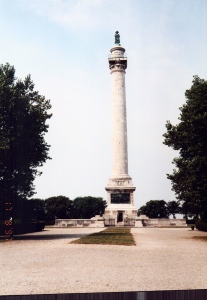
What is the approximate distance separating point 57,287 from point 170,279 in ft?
11.5

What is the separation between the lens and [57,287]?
9.32 meters

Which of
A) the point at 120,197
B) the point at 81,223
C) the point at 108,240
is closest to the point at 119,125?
the point at 120,197

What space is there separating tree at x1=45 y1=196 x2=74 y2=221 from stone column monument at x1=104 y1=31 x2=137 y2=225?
4575cm

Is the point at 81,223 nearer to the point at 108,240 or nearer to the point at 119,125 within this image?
the point at 119,125

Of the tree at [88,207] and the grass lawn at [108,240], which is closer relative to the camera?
the grass lawn at [108,240]

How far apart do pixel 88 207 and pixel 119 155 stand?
180 ft

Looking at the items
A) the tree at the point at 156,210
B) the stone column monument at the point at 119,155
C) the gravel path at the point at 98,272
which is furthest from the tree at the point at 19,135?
the tree at the point at 156,210

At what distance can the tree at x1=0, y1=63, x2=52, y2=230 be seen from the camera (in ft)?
83.5

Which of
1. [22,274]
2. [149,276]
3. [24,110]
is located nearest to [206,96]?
[24,110]

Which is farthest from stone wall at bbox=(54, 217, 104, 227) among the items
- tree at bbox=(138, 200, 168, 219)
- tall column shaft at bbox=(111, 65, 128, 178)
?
tree at bbox=(138, 200, 168, 219)

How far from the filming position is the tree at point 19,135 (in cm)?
2544

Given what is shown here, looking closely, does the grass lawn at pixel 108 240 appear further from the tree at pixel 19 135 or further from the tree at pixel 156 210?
the tree at pixel 156 210

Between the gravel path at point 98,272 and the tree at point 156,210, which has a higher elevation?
the tree at point 156,210

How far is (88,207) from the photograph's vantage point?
111 m
